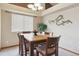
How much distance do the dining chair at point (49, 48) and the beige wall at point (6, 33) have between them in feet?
1.26

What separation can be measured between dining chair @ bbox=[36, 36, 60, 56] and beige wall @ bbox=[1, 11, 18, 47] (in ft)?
1.26

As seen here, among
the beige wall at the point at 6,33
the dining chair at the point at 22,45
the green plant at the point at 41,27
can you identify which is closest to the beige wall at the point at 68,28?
the green plant at the point at 41,27

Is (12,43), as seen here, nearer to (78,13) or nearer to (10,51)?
(10,51)

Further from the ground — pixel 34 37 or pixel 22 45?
pixel 34 37

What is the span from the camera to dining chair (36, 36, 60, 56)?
1407 mm

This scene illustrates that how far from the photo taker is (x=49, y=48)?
1461mm

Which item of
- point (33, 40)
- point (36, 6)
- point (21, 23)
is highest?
point (36, 6)

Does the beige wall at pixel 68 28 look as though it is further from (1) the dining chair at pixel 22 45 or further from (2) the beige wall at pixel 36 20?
(1) the dining chair at pixel 22 45

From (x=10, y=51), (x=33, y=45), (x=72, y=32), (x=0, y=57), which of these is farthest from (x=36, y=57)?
(x=72, y=32)

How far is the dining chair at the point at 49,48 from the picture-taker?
1407 mm

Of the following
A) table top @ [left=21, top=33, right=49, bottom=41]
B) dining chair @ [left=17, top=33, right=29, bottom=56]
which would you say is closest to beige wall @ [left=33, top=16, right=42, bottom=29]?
table top @ [left=21, top=33, right=49, bottom=41]

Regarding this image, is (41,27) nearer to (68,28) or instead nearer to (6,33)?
(68,28)

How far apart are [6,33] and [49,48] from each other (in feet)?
2.17

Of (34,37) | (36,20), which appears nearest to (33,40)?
(34,37)
